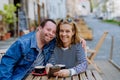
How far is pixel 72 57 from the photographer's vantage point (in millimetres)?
3932

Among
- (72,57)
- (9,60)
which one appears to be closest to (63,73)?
(72,57)

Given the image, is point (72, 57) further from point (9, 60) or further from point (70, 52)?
point (9, 60)

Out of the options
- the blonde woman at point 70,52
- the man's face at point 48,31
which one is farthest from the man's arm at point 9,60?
the blonde woman at point 70,52

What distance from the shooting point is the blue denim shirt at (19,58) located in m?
3.63

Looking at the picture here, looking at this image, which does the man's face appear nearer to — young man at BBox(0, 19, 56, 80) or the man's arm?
young man at BBox(0, 19, 56, 80)

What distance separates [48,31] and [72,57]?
0.47m

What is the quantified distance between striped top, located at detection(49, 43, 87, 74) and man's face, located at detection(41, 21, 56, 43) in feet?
0.79

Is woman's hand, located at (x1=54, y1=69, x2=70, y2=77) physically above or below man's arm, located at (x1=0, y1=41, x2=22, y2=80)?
below

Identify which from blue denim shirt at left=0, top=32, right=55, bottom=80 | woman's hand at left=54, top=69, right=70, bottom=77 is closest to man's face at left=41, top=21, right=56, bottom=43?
blue denim shirt at left=0, top=32, right=55, bottom=80

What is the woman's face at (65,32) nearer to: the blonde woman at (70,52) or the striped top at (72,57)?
the blonde woman at (70,52)

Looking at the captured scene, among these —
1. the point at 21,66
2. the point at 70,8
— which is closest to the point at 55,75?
the point at 21,66

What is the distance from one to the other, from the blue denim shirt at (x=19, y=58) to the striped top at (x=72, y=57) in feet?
0.55

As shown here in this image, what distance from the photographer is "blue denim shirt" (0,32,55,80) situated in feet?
11.9

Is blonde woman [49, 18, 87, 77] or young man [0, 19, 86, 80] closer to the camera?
young man [0, 19, 86, 80]
